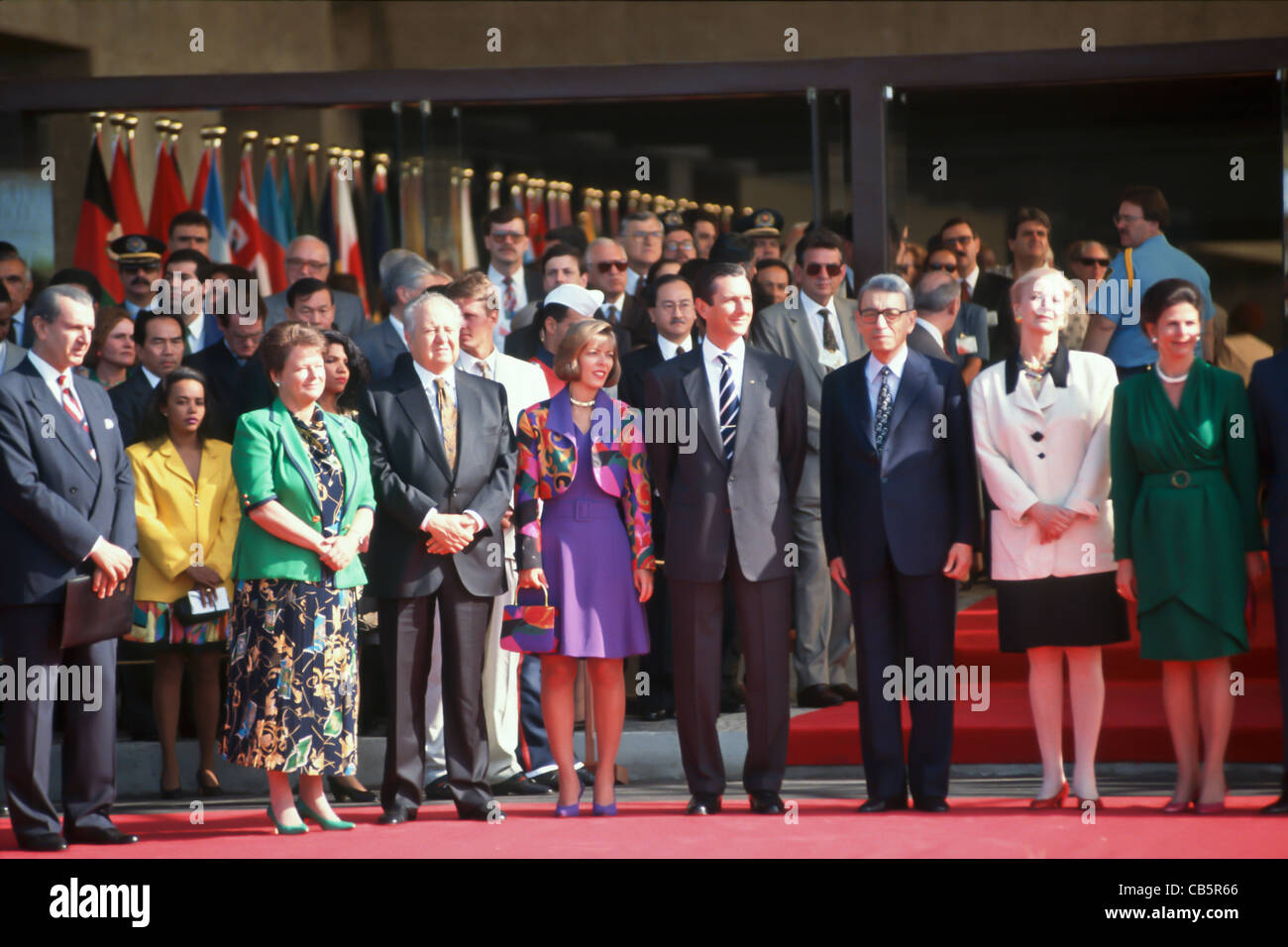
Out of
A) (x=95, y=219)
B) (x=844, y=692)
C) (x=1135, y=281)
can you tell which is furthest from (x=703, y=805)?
(x=95, y=219)

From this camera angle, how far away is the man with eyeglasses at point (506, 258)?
850 cm

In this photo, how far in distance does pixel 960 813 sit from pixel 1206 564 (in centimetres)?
115

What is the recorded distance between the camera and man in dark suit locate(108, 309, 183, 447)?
23.7ft

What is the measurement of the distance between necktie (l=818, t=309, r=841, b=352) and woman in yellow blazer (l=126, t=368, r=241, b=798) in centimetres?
252

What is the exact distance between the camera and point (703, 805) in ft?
19.7

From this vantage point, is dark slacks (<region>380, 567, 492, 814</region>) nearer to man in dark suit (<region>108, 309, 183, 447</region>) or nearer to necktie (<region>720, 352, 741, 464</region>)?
necktie (<region>720, 352, 741, 464</region>)

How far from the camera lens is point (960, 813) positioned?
5812mm

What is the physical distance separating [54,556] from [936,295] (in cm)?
400

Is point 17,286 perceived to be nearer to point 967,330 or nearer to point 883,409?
point 883,409

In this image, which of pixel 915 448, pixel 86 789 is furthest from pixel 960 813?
pixel 86 789

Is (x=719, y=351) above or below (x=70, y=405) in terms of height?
above

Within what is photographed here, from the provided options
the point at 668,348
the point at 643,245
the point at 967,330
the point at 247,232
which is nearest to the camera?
the point at 668,348

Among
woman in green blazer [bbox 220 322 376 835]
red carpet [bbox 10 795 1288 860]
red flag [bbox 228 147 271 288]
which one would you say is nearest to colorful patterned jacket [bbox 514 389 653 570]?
woman in green blazer [bbox 220 322 376 835]

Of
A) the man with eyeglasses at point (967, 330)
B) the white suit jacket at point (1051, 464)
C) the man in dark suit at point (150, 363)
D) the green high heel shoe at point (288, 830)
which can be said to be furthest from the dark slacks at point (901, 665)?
the man in dark suit at point (150, 363)
